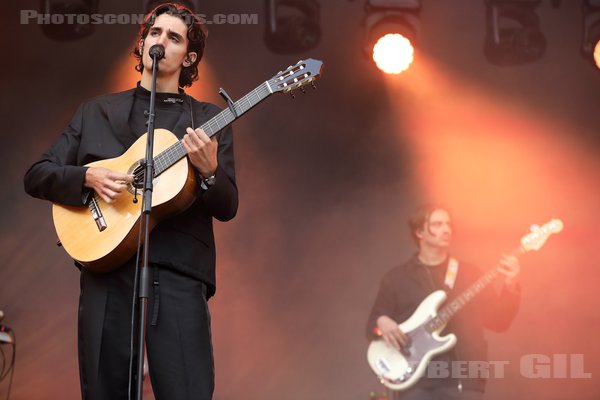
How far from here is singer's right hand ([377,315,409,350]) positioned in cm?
513

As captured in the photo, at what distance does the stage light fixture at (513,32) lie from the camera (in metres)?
5.58

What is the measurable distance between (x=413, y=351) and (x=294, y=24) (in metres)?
2.44

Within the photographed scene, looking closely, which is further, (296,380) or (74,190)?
(296,380)

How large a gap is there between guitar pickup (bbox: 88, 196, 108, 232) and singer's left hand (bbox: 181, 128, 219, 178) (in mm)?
369

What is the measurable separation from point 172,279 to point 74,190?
18.5 inches

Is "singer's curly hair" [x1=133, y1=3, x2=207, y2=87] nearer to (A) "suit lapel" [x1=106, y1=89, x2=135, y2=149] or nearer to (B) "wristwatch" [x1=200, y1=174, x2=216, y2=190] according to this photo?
(A) "suit lapel" [x1=106, y1=89, x2=135, y2=149]

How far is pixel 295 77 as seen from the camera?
273 centimetres

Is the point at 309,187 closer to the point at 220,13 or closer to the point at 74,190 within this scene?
the point at 220,13

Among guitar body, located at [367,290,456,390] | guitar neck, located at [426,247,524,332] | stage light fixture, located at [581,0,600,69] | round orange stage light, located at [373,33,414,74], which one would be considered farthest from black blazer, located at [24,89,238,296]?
stage light fixture, located at [581,0,600,69]

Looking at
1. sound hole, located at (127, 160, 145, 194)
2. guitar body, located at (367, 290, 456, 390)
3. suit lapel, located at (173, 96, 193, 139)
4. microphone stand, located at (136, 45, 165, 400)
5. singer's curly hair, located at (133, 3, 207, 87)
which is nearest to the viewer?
microphone stand, located at (136, 45, 165, 400)

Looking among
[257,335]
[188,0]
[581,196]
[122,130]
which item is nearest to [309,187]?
[257,335]

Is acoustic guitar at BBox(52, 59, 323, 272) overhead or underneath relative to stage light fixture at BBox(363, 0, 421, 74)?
underneath

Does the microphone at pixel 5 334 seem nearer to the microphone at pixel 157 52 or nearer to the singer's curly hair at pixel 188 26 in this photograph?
the singer's curly hair at pixel 188 26

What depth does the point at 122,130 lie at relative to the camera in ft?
8.78
